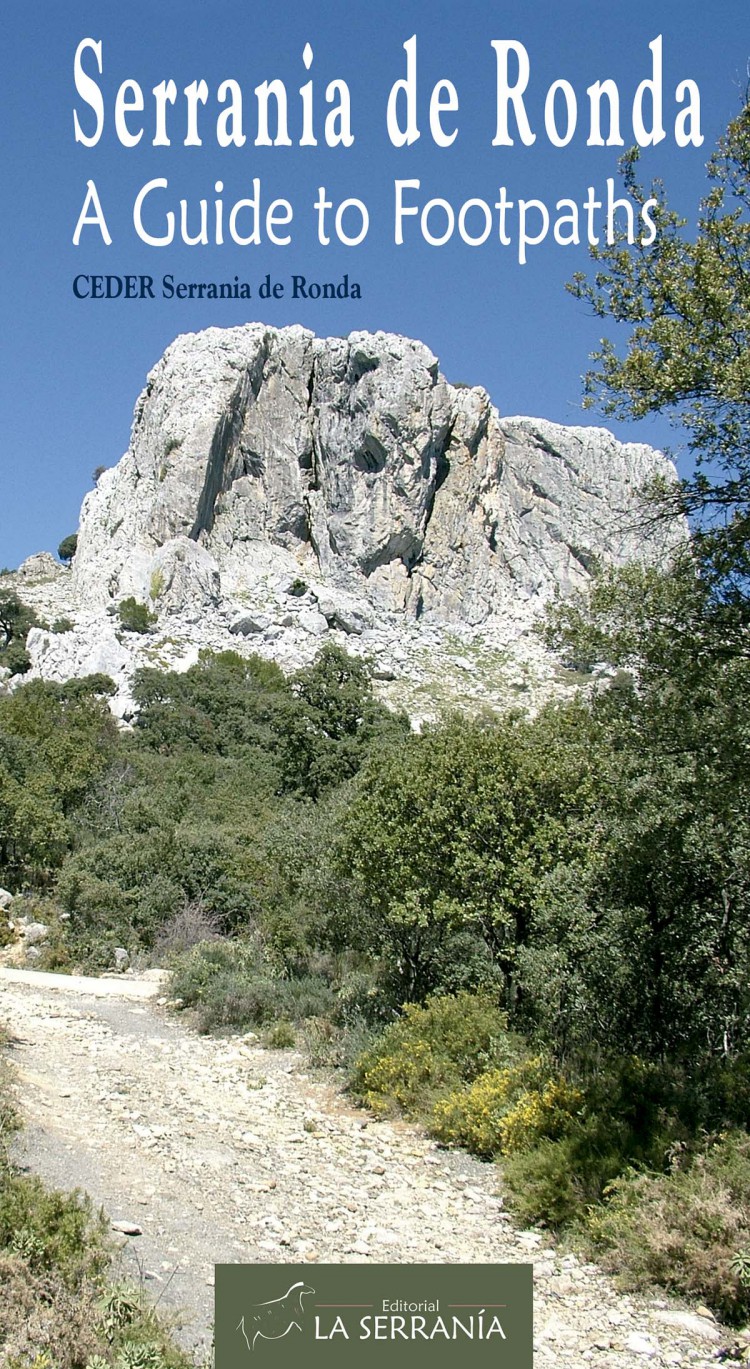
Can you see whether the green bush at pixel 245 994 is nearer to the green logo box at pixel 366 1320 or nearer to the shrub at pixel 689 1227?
the shrub at pixel 689 1227

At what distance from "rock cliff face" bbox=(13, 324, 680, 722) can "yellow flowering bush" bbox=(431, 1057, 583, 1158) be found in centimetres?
5104

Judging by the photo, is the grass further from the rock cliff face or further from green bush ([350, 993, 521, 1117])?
the rock cliff face

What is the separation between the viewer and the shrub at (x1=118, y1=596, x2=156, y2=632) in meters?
54.1

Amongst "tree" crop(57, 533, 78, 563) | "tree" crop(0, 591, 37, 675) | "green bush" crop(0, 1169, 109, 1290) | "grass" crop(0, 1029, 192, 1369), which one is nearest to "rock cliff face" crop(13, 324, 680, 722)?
"tree" crop(0, 591, 37, 675)

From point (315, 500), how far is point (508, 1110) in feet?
206

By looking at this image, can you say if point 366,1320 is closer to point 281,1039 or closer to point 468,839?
point 468,839

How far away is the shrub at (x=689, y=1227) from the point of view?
17.4 ft

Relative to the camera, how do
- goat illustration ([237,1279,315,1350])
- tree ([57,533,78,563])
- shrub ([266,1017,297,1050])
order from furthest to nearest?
tree ([57,533,78,563])
shrub ([266,1017,297,1050])
goat illustration ([237,1279,315,1350])

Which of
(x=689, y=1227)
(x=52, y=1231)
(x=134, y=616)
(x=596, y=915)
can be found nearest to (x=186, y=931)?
(x=596, y=915)

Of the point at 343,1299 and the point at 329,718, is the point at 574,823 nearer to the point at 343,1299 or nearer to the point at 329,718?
the point at 343,1299

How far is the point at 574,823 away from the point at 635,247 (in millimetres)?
6076

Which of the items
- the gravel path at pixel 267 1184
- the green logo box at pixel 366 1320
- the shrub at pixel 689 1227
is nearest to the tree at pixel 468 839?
the gravel path at pixel 267 1184

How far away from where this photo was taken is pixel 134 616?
2162 inches

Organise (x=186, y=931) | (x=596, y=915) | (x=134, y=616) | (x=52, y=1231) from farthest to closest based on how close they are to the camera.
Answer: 1. (x=134, y=616)
2. (x=186, y=931)
3. (x=596, y=915)
4. (x=52, y=1231)
